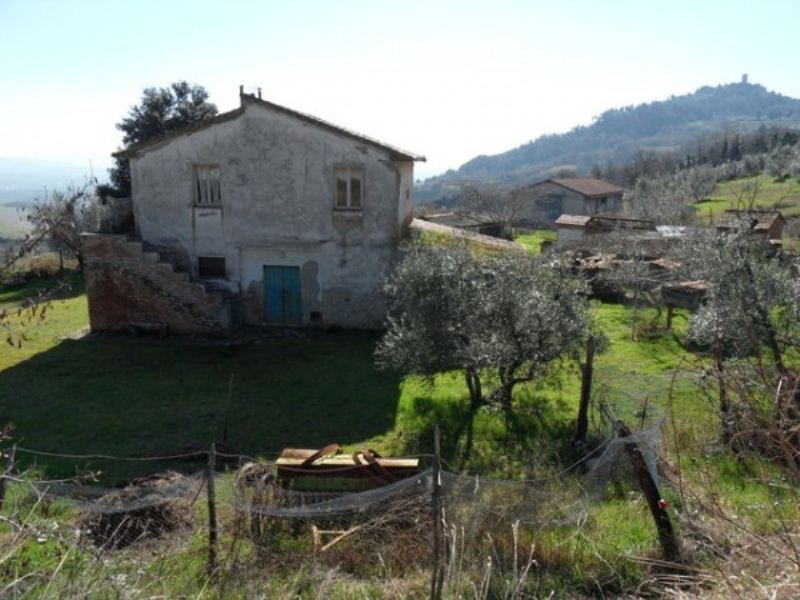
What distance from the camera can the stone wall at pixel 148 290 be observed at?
17.9 meters

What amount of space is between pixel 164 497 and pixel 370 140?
12.7 metres

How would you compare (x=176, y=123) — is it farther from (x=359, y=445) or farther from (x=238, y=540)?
(x=238, y=540)

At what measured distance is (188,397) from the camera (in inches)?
527

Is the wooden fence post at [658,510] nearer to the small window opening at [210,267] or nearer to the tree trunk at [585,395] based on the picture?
the tree trunk at [585,395]

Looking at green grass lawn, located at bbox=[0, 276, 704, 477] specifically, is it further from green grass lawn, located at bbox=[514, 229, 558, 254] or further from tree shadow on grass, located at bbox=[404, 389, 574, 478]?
green grass lawn, located at bbox=[514, 229, 558, 254]

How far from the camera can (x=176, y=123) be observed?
32688 millimetres

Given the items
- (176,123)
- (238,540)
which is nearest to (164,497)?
(238,540)

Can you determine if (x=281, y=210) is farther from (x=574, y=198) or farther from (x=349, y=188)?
(x=574, y=198)

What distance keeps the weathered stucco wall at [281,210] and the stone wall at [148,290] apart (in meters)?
1.39

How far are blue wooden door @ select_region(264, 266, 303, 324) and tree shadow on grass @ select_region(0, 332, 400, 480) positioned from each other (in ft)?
5.62

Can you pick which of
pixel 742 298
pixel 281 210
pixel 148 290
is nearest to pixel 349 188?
pixel 281 210

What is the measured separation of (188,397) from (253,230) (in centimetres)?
684

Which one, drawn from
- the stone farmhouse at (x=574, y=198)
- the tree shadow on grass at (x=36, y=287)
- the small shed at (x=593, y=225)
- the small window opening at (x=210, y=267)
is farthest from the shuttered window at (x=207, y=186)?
the stone farmhouse at (x=574, y=198)

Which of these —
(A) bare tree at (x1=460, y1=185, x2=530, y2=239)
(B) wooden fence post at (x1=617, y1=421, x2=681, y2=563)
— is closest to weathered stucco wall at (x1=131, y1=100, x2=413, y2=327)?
(B) wooden fence post at (x1=617, y1=421, x2=681, y2=563)
